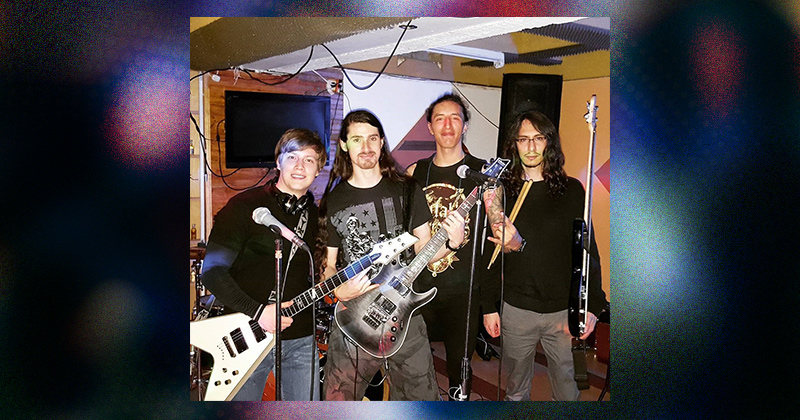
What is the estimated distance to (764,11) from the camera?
256cm

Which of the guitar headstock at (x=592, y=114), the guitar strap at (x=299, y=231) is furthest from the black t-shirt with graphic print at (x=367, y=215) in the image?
the guitar headstock at (x=592, y=114)

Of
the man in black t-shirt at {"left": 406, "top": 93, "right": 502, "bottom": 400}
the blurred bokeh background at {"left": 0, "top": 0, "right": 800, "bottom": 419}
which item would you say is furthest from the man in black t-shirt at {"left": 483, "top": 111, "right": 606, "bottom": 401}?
the blurred bokeh background at {"left": 0, "top": 0, "right": 800, "bottom": 419}

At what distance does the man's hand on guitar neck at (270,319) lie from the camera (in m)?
2.43

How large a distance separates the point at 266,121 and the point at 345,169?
1.31ft

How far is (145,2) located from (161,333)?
1.49 m

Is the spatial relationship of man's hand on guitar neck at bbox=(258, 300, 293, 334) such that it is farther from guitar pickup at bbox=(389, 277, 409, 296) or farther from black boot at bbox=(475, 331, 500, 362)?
black boot at bbox=(475, 331, 500, 362)

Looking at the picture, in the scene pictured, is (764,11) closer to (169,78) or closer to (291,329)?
(291,329)

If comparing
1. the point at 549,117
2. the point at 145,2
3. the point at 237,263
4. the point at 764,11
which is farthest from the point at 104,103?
the point at 764,11

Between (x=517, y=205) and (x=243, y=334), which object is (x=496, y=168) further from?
(x=243, y=334)

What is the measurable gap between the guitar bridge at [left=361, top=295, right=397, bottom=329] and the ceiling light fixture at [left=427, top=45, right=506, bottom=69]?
1.08m

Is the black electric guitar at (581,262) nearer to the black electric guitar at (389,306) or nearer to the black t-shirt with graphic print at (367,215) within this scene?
the black electric guitar at (389,306)

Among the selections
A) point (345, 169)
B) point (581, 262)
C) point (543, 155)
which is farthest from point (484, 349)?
point (345, 169)

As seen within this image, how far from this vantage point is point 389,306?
7.97 ft

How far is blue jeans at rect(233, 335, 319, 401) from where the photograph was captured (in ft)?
8.06
